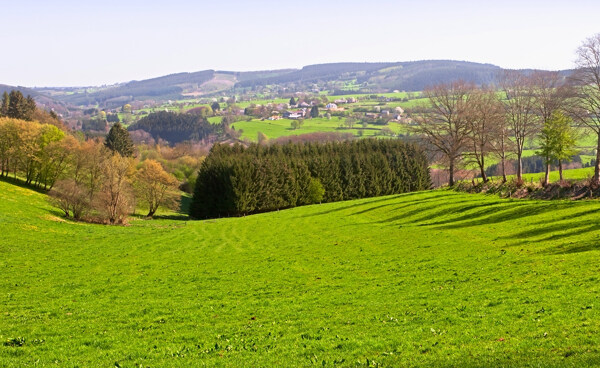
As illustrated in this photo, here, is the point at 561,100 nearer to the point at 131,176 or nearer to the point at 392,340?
the point at 392,340

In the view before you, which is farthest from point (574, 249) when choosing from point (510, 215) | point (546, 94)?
point (546, 94)

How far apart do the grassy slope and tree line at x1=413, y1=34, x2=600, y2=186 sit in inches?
572

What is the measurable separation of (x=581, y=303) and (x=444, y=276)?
8.12 meters

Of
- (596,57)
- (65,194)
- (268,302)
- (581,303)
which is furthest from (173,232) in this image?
(596,57)

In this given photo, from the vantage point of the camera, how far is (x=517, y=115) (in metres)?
58.8

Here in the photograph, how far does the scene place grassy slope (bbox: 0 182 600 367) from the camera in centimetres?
1425

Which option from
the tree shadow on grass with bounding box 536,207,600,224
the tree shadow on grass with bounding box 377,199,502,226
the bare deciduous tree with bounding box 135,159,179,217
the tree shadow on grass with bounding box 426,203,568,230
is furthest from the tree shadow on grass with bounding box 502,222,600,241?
the bare deciduous tree with bounding box 135,159,179,217

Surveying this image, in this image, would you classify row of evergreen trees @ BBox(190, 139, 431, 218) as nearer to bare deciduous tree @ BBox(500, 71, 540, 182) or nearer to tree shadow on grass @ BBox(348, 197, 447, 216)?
tree shadow on grass @ BBox(348, 197, 447, 216)

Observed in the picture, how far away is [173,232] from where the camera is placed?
54281 mm

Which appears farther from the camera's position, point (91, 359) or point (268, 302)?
point (268, 302)

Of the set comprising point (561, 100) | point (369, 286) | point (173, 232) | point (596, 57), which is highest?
point (596, 57)

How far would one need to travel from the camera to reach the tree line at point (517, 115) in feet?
148

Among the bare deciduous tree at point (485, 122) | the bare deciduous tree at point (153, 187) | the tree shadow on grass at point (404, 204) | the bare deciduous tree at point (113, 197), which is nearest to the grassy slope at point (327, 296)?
the tree shadow on grass at point (404, 204)

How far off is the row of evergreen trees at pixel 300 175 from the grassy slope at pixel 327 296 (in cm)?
4796
